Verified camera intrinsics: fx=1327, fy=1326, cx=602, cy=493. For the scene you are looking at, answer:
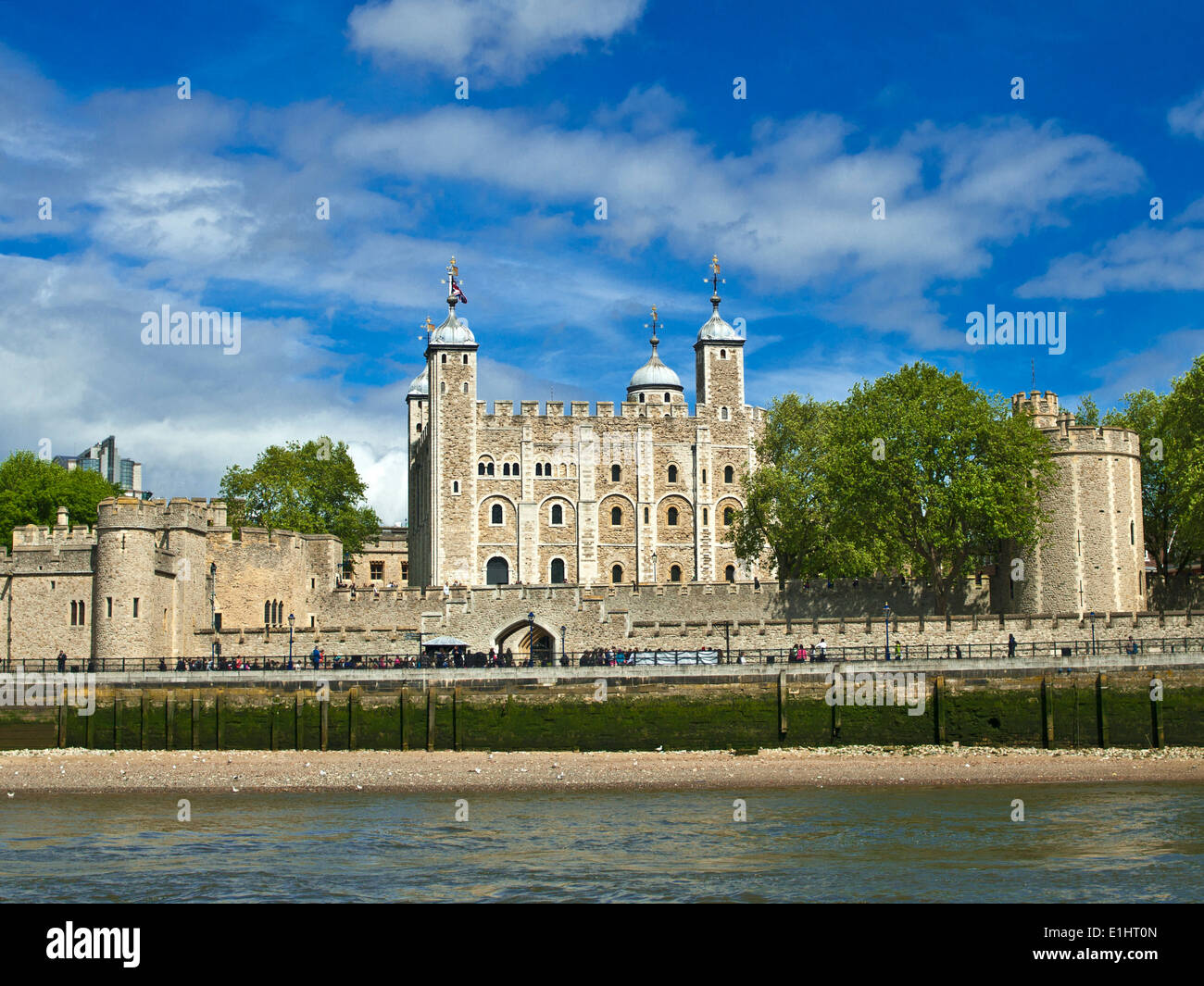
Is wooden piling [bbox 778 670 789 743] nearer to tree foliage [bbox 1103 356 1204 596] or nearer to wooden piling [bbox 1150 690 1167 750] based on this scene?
wooden piling [bbox 1150 690 1167 750]

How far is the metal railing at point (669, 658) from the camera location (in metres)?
39.6

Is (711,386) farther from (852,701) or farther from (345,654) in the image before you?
(852,701)

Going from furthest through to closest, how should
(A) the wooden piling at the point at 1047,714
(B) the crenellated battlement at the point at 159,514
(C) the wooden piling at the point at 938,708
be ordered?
(B) the crenellated battlement at the point at 159,514 → (C) the wooden piling at the point at 938,708 → (A) the wooden piling at the point at 1047,714

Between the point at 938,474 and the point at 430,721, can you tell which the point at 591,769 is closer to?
the point at 430,721

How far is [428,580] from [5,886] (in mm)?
49689

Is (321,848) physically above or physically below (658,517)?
below

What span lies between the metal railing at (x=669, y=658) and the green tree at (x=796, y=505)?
945cm

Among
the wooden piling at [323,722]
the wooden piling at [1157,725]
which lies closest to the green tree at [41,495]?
the wooden piling at [323,722]

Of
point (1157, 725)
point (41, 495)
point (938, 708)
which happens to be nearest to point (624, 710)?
point (938, 708)

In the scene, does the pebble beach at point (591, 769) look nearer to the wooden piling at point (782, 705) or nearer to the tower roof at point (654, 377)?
the wooden piling at point (782, 705)

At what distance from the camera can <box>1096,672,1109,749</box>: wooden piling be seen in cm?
3597

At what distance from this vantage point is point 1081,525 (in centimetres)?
4631

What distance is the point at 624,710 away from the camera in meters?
38.3
